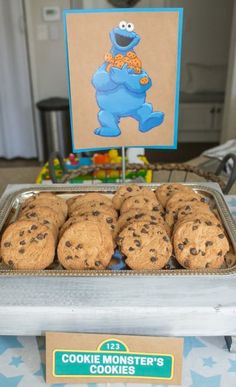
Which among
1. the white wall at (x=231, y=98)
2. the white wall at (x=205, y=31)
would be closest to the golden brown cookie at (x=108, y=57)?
the white wall at (x=231, y=98)

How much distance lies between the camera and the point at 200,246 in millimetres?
678

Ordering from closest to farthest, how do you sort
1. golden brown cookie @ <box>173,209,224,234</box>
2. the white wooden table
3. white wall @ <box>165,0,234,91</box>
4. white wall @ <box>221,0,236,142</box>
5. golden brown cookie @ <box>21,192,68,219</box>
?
the white wooden table → golden brown cookie @ <box>173,209,224,234</box> → golden brown cookie @ <box>21,192,68,219</box> → white wall @ <box>221,0,236,142</box> → white wall @ <box>165,0,234,91</box>

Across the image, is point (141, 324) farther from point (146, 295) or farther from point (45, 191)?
point (45, 191)

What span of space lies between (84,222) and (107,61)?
0.40 m

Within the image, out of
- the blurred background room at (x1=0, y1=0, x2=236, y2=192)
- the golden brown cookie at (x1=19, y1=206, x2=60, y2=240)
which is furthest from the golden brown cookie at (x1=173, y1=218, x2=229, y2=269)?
the blurred background room at (x1=0, y1=0, x2=236, y2=192)

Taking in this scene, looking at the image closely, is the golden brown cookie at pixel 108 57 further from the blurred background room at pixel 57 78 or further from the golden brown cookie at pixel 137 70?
the blurred background room at pixel 57 78

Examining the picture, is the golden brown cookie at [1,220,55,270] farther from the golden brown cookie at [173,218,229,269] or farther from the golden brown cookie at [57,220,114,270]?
the golden brown cookie at [173,218,229,269]

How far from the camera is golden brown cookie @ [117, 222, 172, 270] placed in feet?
2.21

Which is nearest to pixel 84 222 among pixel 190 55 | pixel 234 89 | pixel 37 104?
pixel 234 89

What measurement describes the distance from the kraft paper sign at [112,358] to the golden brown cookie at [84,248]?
11 centimetres

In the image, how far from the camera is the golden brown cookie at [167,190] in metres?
0.87

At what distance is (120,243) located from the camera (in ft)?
2.28

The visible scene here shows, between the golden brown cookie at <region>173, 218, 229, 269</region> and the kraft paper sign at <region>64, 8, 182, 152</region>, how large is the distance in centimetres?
36

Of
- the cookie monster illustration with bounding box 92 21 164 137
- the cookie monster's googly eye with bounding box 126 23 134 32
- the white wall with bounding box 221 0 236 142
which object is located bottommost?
the white wall with bounding box 221 0 236 142
